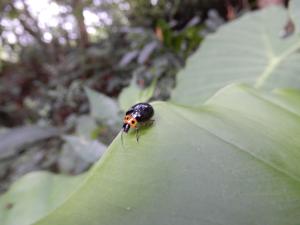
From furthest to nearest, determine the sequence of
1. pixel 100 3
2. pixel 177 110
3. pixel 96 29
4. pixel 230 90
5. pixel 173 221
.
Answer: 1. pixel 96 29
2. pixel 100 3
3. pixel 230 90
4. pixel 177 110
5. pixel 173 221

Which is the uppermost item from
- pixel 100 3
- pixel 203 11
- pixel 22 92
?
pixel 100 3

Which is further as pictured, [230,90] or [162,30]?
[162,30]

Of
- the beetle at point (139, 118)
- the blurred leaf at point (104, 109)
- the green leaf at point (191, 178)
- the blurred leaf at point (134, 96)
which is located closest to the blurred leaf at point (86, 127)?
the blurred leaf at point (104, 109)

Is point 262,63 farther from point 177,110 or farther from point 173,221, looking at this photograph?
point 173,221

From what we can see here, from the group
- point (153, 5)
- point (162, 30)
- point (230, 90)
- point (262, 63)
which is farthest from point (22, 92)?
point (230, 90)

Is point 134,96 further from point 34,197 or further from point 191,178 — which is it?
point 191,178

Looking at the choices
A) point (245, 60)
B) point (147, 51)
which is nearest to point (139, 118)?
point (245, 60)

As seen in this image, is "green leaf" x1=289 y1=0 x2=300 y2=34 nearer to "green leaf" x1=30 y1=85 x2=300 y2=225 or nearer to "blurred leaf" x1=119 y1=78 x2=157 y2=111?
"blurred leaf" x1=119 y1=78 x2=157 y2=111
